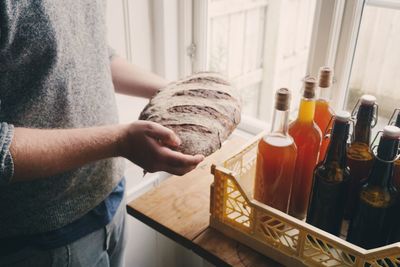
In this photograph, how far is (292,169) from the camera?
2.84 ft

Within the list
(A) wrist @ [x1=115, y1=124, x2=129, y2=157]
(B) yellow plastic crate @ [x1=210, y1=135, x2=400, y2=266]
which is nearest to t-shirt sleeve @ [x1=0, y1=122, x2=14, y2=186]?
(A) wrist @ [x1=115, y1=124, x2=129, y2=157]

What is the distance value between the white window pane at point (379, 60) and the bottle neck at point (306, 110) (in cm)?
61

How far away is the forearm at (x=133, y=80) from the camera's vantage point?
1.13m

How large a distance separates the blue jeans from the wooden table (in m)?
0.09

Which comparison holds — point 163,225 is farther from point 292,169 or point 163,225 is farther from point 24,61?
point 24,61

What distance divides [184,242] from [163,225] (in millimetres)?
71

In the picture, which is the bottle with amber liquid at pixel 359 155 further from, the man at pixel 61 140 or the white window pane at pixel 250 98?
the white window pane at pixel 250 98

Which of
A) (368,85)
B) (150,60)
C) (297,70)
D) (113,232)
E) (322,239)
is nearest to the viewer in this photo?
(322,239)

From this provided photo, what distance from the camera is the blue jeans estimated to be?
0.91 metres

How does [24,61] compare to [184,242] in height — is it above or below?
above

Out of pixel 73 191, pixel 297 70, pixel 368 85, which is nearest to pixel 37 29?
pixel 73 191

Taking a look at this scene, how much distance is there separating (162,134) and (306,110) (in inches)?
A: 12.4

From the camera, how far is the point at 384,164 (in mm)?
751

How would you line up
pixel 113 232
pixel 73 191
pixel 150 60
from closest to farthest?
pixel 73 191, pixel 113 232, pixel 150 60
